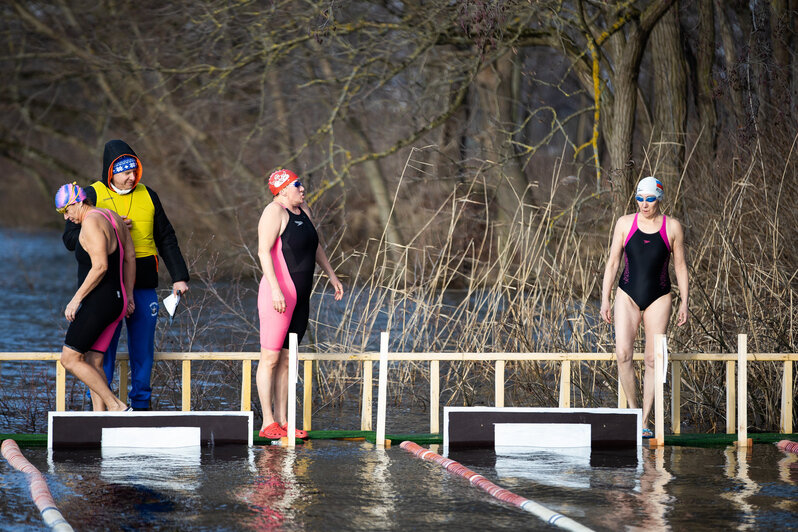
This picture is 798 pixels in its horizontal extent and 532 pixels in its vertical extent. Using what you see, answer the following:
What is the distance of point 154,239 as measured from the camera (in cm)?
703

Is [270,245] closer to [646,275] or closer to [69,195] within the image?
[69,195]

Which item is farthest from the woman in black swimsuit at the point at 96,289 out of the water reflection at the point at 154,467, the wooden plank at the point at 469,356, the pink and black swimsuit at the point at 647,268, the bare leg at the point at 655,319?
the bare leg at the point at 655,319

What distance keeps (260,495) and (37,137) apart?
19.7 metres

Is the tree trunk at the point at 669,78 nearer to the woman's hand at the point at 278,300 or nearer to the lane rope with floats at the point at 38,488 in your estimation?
the woman's hand at the point at 278,300

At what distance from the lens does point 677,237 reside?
23.6ft

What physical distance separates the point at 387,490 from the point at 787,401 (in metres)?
3.36

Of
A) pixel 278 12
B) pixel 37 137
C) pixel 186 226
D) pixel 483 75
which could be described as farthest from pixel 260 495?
pixel 37 137

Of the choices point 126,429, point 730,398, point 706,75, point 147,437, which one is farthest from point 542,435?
point 706,75

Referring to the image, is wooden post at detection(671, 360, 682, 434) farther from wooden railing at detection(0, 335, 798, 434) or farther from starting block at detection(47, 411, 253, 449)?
starting block at detection(47, 411, 253, 449)

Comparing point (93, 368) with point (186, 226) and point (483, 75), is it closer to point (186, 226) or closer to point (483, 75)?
point (483, 75)

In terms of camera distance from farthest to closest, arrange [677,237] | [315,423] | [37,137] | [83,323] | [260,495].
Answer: [37,137] < [315,423] < [677,237] < [83,323] < [260,495]

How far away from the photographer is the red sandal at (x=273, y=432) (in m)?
6.91

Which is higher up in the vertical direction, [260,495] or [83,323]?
[83,323]

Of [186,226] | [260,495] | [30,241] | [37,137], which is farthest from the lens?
[30,241]
